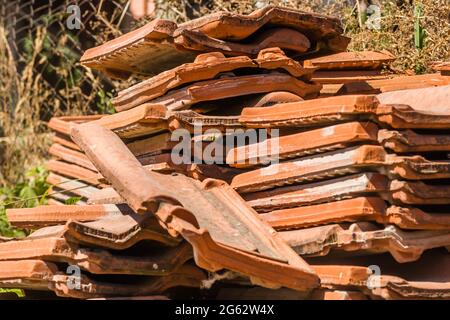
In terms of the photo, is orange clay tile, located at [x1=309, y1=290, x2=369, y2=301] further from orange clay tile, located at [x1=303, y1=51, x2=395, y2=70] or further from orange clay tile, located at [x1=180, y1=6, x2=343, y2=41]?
orange clay tile, located at [x1=303, y1=51, x2=395, y2=70]

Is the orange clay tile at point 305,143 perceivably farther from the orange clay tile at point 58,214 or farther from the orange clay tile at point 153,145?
the orange clay tile at point 58,214

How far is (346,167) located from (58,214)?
1.48m

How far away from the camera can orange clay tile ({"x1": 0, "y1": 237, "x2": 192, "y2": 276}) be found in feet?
11.8

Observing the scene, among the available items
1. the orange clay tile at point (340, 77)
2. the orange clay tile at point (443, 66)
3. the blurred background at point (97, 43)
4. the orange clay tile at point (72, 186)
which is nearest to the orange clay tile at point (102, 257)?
the orange clay tile at point (340, 77)

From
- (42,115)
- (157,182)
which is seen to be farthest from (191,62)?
(42,115)

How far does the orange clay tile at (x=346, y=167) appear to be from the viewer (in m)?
3.63

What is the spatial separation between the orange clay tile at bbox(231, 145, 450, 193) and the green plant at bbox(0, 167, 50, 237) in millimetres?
3190

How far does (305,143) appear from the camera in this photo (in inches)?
154

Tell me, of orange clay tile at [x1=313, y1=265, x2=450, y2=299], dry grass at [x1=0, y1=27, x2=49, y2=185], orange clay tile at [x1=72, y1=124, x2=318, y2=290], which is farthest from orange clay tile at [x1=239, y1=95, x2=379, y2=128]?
dry grass at [x1=0, y1=27, x2=49, y2=185]

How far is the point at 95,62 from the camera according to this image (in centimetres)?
508

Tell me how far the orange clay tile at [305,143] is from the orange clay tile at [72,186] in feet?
6.50

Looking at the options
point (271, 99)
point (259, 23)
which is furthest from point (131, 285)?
point (259, 23)

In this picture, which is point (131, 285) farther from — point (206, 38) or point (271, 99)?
point (206, 38)
